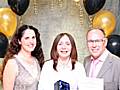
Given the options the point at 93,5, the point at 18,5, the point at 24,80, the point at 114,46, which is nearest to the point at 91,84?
the point at 24,80

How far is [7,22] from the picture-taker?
388 cm

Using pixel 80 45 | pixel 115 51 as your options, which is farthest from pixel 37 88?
pixel 80 45

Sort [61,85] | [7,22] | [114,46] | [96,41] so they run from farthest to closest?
1. [7,22]
2. [114,46]
3. [96,41]
4. [61,85]

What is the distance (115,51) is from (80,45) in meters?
0.88

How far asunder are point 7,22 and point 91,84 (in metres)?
1.81

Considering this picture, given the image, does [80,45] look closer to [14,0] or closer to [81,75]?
[14,0]

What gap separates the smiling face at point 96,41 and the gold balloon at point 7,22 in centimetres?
162

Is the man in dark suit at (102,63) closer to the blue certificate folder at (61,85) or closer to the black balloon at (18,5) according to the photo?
the blue certificate folder at (61,85)

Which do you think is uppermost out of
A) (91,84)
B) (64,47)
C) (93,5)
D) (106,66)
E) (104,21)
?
(93,5)

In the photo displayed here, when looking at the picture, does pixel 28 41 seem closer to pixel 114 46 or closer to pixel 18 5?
pixel 18 5

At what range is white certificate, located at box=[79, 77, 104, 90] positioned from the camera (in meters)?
2.44

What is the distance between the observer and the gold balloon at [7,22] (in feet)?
12.7

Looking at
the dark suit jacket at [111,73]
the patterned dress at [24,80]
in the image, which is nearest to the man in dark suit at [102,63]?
the dark suit jacket at [111,73]

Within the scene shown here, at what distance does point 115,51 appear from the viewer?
12.3 ft
